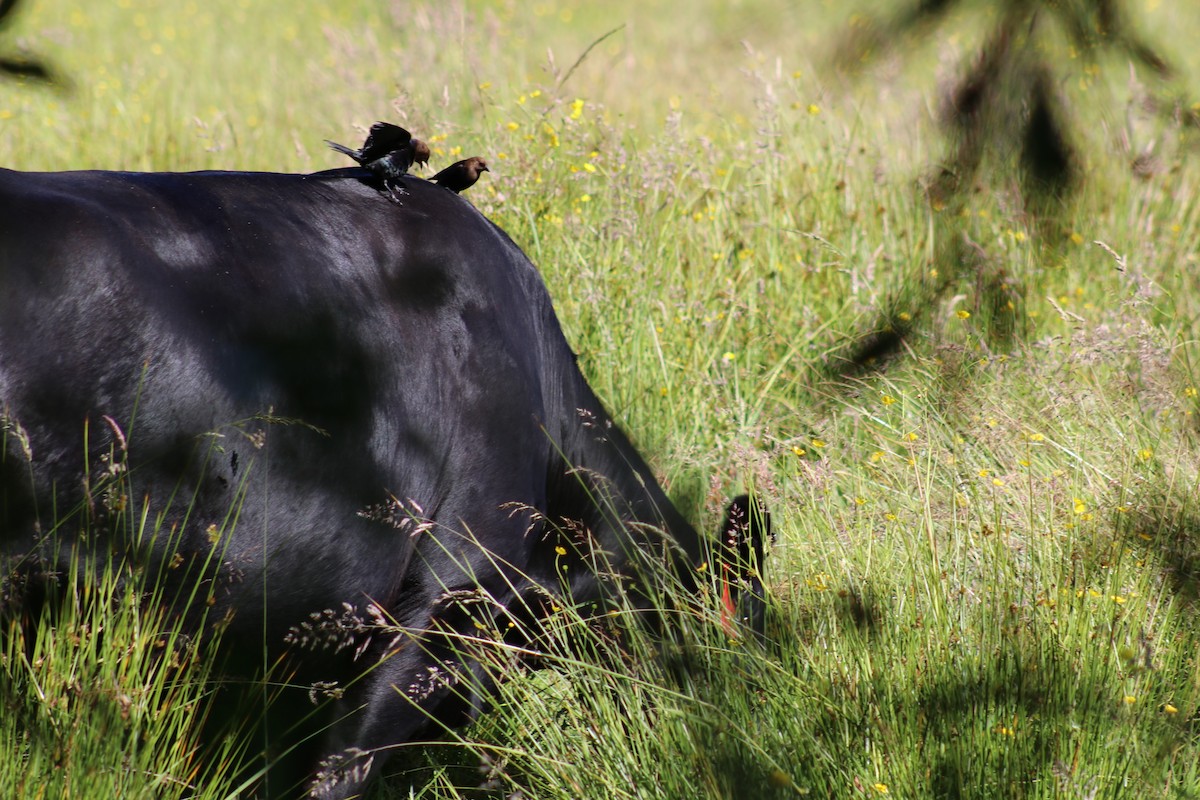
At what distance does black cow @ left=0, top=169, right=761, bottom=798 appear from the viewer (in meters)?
1.81

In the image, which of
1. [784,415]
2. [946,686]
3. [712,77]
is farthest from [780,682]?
[712,77]

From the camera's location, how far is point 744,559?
2816 millimetres

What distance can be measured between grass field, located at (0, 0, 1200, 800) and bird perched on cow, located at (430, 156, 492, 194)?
65 centimetres

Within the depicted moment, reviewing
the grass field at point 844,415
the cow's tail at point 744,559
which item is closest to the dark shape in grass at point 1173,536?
the grass field at point 844,415

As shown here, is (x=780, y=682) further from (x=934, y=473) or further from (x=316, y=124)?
(x=316, y=124)

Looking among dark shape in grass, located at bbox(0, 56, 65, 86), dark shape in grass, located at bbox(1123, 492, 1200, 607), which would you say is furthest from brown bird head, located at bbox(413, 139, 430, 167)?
dark shape in grass, located at bbox(1123, 492, 1200, 607)

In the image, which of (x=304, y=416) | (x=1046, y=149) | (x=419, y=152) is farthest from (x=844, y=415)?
(x=1046, y=149)

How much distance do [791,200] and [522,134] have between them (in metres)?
1.21

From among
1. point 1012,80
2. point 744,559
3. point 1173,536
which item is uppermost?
point 1012,80

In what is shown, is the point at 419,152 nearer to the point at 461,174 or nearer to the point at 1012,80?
the point at 461,174

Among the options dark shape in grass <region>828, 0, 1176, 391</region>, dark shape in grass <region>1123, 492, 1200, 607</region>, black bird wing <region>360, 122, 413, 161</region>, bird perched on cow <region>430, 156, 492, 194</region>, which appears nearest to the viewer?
dark shape in grass <region>828, 0, 1176, 391</region>

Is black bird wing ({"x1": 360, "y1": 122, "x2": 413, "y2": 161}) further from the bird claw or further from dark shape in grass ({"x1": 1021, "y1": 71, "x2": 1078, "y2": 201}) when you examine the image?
dark shape in grass ({"x1": 1021, "y1": 71, "x2": 1078, "y2": 201})

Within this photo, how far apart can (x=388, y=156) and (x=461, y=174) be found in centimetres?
24

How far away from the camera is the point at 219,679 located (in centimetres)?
206
